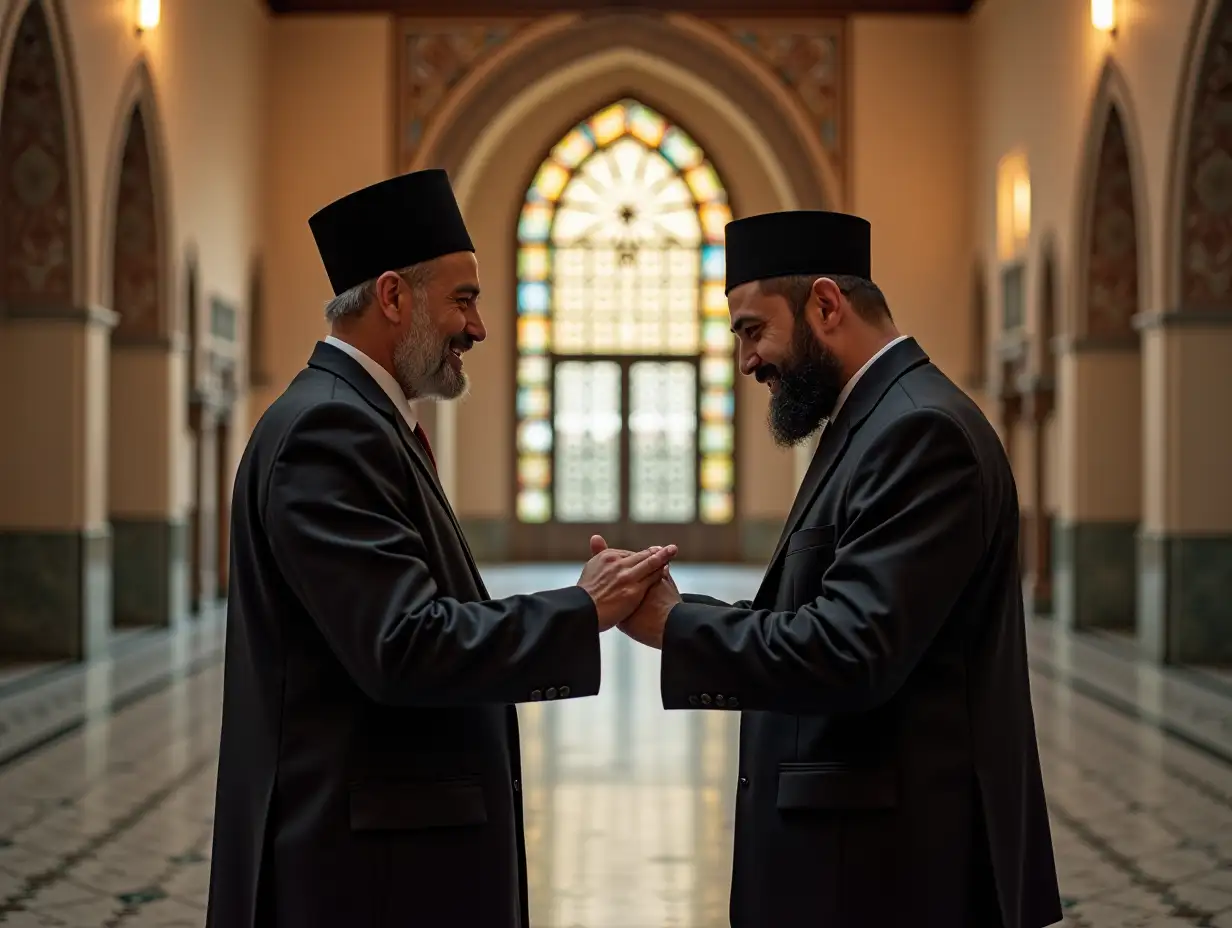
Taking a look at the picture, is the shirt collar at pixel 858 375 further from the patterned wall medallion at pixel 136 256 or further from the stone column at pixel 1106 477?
the patterned wall medallion at pixel 136 256

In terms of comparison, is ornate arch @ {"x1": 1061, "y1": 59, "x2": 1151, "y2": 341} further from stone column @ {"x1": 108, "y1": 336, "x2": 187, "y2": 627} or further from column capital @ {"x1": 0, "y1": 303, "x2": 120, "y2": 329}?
column capital @ {"x1": 0, "y1": 303, "x2": 120, "y2": 329}

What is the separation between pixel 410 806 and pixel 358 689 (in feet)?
0.58

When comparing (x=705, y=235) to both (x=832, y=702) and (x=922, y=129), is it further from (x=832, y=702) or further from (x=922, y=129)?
(x=832, y=702)

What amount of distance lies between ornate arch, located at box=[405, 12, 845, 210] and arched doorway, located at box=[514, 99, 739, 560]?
3376 millimetres

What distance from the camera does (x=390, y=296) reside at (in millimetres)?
2432

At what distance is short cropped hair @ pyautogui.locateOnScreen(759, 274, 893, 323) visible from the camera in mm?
2498

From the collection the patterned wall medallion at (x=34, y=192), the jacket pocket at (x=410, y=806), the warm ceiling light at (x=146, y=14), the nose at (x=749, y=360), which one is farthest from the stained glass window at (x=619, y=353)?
the jacket pocket at (x=410, y=806)

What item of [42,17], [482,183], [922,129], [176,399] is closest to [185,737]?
[42,17]

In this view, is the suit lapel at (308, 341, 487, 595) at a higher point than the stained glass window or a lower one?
lower

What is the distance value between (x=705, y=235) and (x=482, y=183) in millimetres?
2727

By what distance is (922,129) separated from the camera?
15914mm

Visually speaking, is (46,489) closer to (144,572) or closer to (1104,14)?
(144,572)

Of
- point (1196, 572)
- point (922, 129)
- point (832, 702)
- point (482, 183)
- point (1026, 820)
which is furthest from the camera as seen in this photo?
point (482, 183)

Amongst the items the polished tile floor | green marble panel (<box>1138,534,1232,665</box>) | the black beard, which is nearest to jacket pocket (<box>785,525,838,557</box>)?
the black beard
